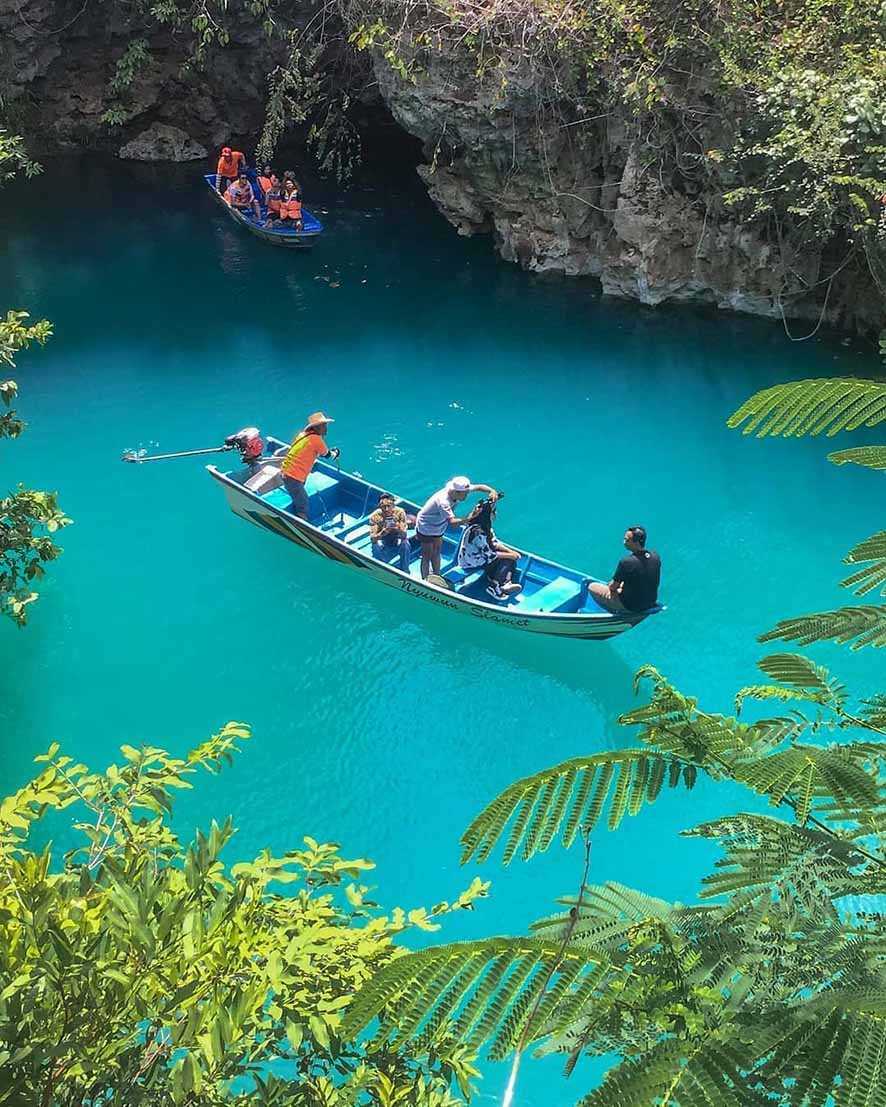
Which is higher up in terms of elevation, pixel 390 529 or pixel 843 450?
pixel 843 450

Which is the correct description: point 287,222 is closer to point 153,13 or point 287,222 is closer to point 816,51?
point 153,13

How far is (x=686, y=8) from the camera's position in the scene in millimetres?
15586

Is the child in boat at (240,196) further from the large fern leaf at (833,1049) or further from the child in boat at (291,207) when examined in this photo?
the large fern leaf at (833,1049)

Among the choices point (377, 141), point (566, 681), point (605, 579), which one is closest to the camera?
point (566, 681)

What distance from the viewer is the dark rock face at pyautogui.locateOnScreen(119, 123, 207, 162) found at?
993 inches

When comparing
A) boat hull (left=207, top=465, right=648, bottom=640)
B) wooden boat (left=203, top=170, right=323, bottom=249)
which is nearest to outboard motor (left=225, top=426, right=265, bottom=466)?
boat hull (left=207, top=465, right=648, bottom=640)

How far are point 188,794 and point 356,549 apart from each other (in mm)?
3570

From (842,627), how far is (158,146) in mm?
26062

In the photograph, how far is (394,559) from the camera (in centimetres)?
1171

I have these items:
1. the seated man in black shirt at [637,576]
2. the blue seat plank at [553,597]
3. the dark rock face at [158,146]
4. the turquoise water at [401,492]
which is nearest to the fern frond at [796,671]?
the turquoise water at [401,492]

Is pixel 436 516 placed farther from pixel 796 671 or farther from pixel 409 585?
pixel 796 671

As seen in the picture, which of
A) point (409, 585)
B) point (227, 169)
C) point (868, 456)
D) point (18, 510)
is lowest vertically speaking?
point (409, 585)

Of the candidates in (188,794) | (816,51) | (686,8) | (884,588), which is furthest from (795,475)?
(884,588)

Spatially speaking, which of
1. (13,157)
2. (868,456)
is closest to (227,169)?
(13,157)
